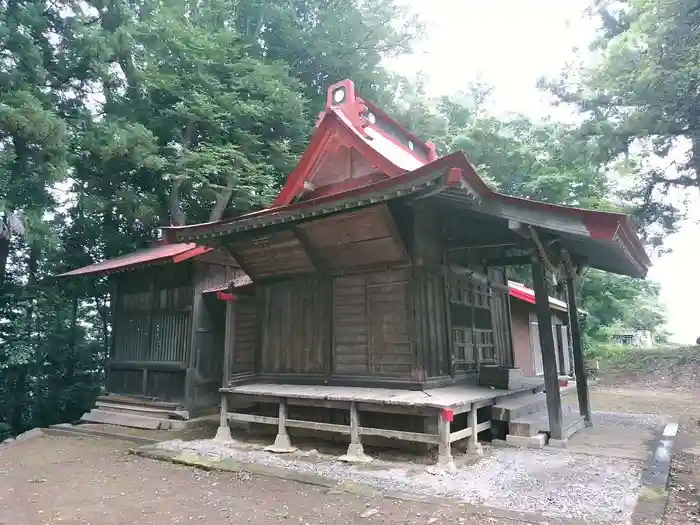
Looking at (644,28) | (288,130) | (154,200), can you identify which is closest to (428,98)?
(288,130)

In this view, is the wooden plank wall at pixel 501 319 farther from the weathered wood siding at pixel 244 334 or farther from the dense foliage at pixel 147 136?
the dense foliage at pixel 147 136

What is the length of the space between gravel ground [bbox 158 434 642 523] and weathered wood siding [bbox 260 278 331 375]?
1.69m

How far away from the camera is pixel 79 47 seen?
12.5 meters

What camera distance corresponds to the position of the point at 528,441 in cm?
627

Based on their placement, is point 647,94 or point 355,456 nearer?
point 355,456

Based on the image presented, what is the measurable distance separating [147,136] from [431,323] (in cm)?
1039

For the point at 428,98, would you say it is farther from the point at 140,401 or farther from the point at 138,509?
the point at 138,509

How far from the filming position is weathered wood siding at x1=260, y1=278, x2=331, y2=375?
7.66m

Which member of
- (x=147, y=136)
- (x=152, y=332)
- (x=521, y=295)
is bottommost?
(x=152, y=332)

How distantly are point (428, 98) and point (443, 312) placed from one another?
624 inches

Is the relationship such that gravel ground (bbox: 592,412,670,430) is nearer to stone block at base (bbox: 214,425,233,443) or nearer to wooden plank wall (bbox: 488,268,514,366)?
wooden plank wall (bbox: 488,268,514,366)

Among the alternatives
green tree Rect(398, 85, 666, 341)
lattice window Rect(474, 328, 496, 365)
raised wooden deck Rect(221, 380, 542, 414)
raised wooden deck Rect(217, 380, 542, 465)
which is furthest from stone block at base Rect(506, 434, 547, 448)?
green tree Rect(398, 85, 666, 341)

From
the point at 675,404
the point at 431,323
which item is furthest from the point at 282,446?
the point at 675,404

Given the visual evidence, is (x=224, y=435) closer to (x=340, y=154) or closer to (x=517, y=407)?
(x=517, y=407)
